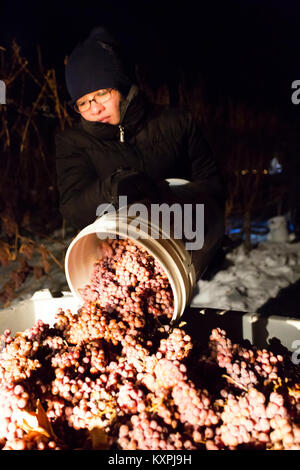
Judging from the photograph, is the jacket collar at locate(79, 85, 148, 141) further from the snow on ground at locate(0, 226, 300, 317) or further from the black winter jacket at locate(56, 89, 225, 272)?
the snow on ground at locate(0, 226, 300, 317)

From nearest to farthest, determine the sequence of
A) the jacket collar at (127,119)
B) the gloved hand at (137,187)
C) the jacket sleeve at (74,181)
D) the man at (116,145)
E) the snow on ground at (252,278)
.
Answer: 1. the gloved hand at (137,187)
2. the man at (116,145)
3. the jacket collar at (127,119)
4. the jacket sleeve at (74,181)
5. the snow on ground at (252,278)

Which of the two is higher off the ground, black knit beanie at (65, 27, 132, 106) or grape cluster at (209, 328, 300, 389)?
black knit beanie at (65, 27, 132, 106)

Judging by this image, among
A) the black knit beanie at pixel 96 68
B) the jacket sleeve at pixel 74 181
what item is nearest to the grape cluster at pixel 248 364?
the jacket sleeve at pixel 74 181

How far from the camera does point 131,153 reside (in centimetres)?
178

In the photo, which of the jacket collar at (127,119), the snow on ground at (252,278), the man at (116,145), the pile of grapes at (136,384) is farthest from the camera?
the snow on ground at (252,278)

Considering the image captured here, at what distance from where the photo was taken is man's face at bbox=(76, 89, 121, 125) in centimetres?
151

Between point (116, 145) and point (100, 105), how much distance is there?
29 cm

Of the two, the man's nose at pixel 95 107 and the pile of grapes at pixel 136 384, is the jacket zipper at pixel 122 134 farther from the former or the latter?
the pile of grapes at pixel 136 384

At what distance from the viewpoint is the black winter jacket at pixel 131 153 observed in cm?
171

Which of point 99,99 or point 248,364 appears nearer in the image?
point 248,364

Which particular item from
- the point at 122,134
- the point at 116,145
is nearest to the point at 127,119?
the point at 122,134

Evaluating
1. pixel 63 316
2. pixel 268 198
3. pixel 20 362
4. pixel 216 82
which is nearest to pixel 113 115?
pixel 63 316

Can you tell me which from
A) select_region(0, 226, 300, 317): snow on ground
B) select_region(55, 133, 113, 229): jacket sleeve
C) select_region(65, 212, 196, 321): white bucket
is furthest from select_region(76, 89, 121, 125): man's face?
select_region(0, 226, 300, 317): snow on ground

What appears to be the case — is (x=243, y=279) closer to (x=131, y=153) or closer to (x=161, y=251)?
(x=131, y=153)
